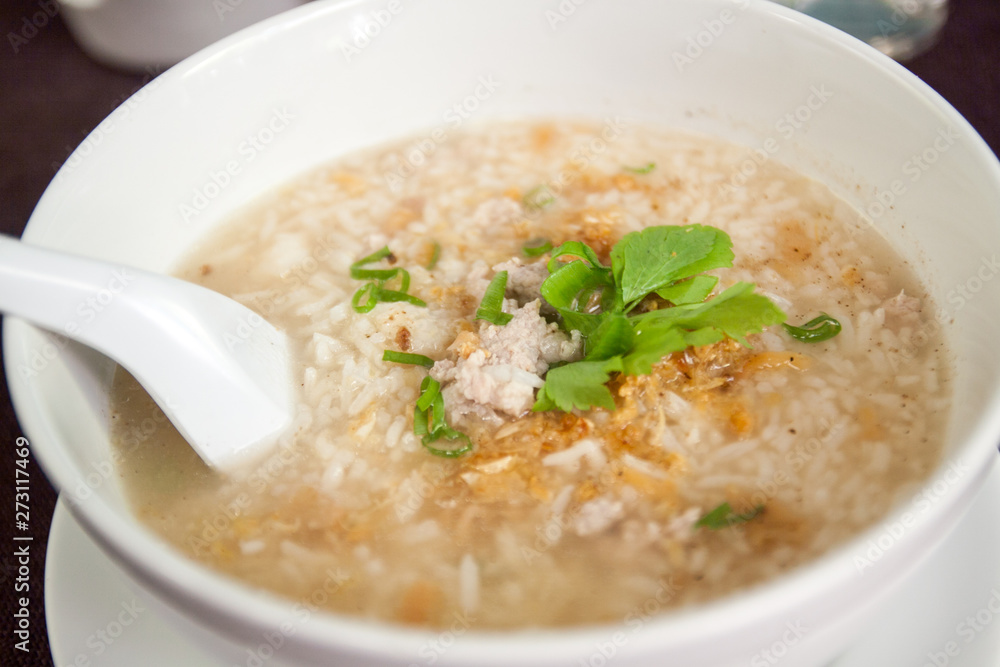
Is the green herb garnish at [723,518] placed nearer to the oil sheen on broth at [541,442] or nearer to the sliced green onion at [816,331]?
the oil sheen on broth at [541,442]

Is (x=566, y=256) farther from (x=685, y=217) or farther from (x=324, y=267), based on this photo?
(x=324, y=267)

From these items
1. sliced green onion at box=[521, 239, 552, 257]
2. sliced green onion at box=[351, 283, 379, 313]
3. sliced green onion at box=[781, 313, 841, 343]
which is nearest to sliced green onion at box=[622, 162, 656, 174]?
sliced green onion at box=[521, 239, 552, 257]

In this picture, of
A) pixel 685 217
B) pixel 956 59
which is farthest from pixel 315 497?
pixel 956 59

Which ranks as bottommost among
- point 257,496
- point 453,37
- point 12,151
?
point 12,151

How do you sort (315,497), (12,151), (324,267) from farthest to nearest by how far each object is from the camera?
(12,151) < (324,267) < (315,497)

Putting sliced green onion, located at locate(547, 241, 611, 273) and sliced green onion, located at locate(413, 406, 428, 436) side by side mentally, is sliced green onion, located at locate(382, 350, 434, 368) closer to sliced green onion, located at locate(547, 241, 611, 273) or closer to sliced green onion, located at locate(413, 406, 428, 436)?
sliced green onion, located at locate(413, 406, 428, 436)

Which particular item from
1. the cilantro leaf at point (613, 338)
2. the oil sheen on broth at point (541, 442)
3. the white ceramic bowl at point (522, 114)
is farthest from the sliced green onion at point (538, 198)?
the cilantro leaf at point (613, 338)
